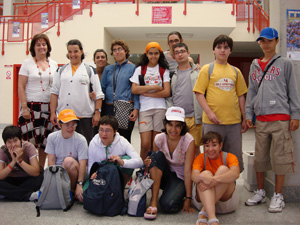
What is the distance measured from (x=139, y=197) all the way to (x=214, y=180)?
751 mm

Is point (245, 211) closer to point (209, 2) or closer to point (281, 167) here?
point (281, 167)

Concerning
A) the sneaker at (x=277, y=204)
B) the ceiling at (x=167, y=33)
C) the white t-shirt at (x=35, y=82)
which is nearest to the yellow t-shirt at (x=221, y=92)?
the sneaker at (x=277, y=204)

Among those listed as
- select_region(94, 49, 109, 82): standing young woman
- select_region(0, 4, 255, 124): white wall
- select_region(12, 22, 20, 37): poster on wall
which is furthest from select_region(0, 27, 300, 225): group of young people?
select_region(12, 22, 20, 37): poster on wall

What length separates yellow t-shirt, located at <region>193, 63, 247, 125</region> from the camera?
2.96 meters

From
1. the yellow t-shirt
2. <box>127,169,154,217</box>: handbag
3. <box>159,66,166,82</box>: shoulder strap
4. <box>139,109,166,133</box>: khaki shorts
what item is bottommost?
<box>127,169,154,217</box>: handbag

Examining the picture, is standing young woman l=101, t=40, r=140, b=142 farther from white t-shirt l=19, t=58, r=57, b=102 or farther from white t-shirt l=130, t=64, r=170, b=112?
white t-shirt l=19, t=58, r=57, b=102

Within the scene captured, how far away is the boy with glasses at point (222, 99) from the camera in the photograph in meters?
2.96

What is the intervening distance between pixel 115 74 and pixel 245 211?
7.25ft

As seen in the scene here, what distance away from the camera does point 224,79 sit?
2998 mm

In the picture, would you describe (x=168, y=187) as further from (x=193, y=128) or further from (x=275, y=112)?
(x=275, y=112)

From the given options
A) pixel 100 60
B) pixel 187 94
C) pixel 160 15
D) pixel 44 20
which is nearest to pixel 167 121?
pixel 187 94

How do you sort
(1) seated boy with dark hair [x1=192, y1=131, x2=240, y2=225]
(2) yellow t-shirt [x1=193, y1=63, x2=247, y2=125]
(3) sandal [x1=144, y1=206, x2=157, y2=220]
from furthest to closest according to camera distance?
(2) yellow t-shirt [x1=193, y1=63, x2=247, y2=125]
(3) sandal [x1=144, y1=206, x2=157, y2=220]
(1) seated boy with dark hair [x1=192, y1=131, x2=240, y2=225]

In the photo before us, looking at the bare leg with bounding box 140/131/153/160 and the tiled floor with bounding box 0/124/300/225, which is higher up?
the bare leg with bounding box 140/131/153/160

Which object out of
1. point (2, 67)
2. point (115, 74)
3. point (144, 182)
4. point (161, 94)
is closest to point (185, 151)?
point (144, 182)
